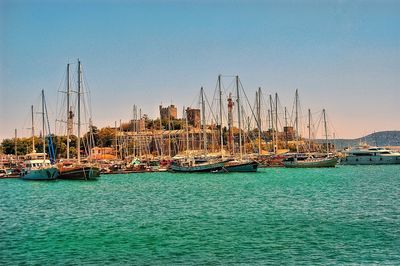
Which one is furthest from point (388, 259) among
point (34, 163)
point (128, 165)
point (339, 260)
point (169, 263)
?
point (128, 165)

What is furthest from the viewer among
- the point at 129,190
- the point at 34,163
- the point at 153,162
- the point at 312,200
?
the point at 153,162

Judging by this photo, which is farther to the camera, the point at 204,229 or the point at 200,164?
the point at 200,164

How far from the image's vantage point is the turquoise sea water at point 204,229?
21.6 meters

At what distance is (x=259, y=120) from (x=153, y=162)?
2361cm

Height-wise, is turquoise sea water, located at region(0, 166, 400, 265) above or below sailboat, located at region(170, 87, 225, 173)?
below

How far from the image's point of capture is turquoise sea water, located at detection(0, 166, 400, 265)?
21.6 meters

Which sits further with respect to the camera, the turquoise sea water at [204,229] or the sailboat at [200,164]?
the sailboat at [200,164]

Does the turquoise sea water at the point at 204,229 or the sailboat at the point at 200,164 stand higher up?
the sailboat at the point at 200,164

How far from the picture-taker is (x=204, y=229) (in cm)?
2820

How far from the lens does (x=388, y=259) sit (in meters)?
20.4

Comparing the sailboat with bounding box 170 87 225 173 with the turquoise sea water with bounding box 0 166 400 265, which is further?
the sailboat with bounding box 170 87 225 173

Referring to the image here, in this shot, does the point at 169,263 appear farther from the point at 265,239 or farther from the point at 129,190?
the point at 129,190

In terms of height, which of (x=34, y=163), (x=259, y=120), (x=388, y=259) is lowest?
(x=388, y=259)

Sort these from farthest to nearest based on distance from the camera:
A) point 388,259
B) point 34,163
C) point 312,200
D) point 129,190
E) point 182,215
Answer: point 34,163, point 129,190, point 312,200, point 182,215, point 388,259
